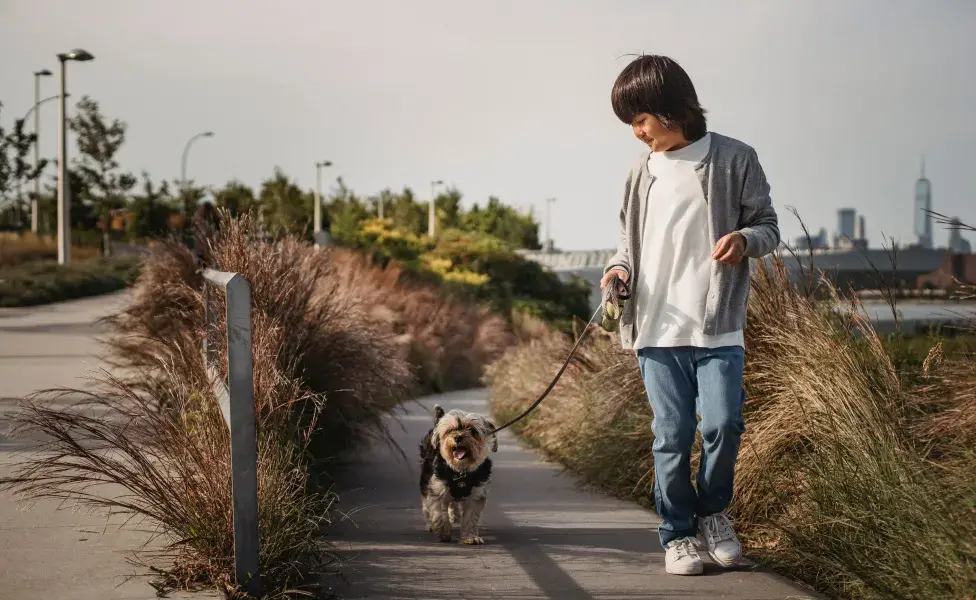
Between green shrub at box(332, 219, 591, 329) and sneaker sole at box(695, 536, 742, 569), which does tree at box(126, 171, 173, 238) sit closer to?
green shrub at box(332, 219, 591, 329)

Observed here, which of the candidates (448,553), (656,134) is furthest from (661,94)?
(448,553)

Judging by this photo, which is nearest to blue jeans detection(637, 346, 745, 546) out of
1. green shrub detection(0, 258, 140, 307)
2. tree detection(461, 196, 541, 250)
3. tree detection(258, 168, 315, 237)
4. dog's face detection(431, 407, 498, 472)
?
dog's face detection(431, 407, 498, 472)

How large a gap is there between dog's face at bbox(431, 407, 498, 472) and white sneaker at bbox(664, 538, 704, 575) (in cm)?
124

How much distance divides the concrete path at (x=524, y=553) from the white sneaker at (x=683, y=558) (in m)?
0.04

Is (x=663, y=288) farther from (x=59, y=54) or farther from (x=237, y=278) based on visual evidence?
(x=59, y=54)

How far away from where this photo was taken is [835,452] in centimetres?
505

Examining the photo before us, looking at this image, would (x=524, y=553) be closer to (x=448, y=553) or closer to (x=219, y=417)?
(x=448, y=553)

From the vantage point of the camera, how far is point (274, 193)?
2095 inches

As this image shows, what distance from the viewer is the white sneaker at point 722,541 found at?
508cm

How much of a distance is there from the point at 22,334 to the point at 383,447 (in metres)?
9.73

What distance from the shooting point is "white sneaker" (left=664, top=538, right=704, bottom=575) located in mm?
5039

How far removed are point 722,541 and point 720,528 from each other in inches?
2.1

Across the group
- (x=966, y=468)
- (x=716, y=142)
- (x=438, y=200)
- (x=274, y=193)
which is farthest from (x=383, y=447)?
(x=438, y=200)

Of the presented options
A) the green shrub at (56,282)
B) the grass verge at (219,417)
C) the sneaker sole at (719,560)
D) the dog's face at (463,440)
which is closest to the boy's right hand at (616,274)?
the sneaker sole at (719,560)
